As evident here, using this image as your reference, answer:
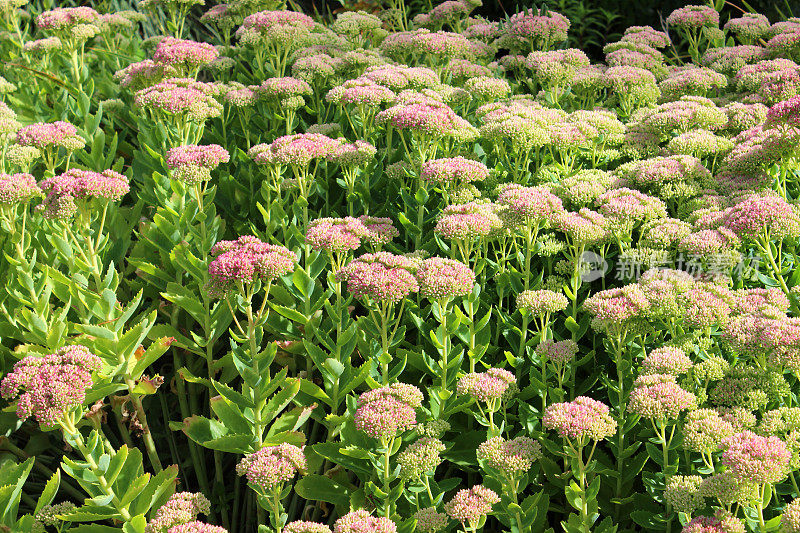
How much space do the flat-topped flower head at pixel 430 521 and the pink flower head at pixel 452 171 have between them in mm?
1365

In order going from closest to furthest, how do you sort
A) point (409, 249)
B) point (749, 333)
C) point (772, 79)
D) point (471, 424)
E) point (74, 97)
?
point (749, 333) < point (471, 424) < point (409, 249) < point (772, 79) < point (74, 97)

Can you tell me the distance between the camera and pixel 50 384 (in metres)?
2.13

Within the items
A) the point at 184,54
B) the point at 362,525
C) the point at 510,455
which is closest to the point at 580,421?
the point at 510,455

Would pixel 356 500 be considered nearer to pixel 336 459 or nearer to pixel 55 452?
pixel 336 459

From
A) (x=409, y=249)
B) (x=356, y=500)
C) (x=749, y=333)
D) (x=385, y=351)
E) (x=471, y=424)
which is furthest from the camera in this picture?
(x=409, y=249)

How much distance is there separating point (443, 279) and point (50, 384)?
1217mm

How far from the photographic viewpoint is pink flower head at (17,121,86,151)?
3.42m

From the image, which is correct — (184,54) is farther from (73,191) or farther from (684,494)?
(684,494)

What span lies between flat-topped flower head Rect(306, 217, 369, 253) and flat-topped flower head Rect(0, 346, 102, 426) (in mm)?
869

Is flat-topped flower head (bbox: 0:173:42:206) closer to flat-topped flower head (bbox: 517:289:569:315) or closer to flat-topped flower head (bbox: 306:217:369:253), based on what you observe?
flat-topped flower head (bbox: 306:217:369:253)

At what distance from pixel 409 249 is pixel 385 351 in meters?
0.95

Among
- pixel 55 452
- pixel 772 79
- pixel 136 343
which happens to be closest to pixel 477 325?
pixel 136 343

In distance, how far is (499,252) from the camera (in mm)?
3125

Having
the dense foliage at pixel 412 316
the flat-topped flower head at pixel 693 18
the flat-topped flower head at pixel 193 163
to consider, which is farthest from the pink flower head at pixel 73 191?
the flat-topped flower head at pixel 693 18
